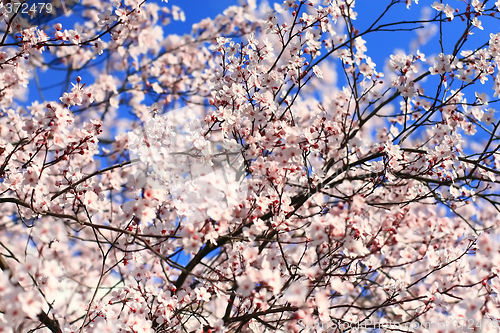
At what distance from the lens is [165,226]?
402 centimetres

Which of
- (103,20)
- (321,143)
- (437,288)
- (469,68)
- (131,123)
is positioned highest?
(131,123)

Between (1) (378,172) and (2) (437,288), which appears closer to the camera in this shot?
(2) (437,288)

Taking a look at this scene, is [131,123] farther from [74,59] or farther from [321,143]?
[321,143]

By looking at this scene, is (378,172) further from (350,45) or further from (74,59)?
(74,59)

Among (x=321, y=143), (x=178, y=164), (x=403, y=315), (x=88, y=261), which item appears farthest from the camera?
(x=88, y=261)

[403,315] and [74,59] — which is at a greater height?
[74,59]

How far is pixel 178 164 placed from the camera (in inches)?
154

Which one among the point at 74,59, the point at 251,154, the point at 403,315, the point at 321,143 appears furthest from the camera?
the point at 74,59

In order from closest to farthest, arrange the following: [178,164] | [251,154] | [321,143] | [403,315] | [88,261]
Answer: [178,164]
[251,154]
[321,143]
[403,315]
[88,261]

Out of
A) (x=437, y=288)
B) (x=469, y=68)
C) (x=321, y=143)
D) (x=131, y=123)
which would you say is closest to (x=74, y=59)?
(x=131, y=123)

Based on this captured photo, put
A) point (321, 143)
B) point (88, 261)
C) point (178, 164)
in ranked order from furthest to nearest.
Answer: point (88, 261), point (321, 143), point (178, 164)

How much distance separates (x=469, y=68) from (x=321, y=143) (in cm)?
187

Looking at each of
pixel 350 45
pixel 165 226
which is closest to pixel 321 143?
pixel 350 45

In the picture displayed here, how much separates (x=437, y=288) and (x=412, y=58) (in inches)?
100
